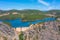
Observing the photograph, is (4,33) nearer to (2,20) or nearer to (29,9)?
Result: (2,20)

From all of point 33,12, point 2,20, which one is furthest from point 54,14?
point 2,20

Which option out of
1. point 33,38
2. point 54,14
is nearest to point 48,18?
point 54,14

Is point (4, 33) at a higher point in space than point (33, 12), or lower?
lower

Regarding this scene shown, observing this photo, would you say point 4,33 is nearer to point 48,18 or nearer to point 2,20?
point 2,20

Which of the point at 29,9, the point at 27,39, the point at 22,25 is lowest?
the point at 27,39

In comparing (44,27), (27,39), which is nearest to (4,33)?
(27,39)

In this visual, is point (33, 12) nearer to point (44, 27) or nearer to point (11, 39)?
point (44, 27)
